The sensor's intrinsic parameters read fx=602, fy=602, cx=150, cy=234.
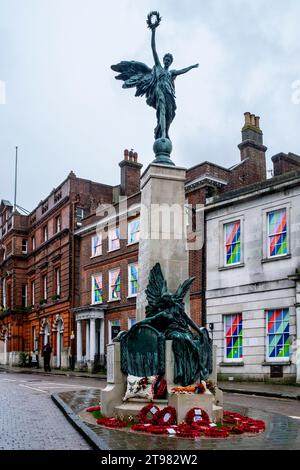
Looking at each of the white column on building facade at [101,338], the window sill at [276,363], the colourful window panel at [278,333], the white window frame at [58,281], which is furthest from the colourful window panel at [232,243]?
the white window frame at [58,281]

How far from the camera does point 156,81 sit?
14.4 metres

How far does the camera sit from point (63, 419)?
12023 mm

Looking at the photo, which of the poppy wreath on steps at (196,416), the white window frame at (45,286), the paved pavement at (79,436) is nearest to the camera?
the paved pavement at (79,436)

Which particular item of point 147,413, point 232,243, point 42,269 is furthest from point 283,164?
point 42,269

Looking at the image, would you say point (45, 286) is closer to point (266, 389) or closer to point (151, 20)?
point (266, 389)

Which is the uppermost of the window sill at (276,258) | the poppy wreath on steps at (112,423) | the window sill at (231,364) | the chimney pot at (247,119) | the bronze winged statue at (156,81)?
the chimney pot at (247,119)

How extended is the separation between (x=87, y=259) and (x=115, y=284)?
4020 mm

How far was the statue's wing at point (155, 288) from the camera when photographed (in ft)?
41.1

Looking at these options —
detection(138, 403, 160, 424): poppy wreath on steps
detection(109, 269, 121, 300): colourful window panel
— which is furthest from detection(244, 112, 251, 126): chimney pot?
detection(138, 403, 160, 424): poppy wreath on steps

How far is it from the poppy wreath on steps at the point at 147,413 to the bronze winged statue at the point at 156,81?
21.5 ft

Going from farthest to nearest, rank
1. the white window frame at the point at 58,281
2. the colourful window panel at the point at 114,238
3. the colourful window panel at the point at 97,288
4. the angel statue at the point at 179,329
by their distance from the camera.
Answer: the white window frame at the point at 58,281 → the colourful window panel at the point at 97,288 → the colourful window panel at the point at 114,238 → the angel statue at the point at 179,329

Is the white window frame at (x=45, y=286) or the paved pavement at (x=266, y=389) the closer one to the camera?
the paved pavement at (x=266, y=389)

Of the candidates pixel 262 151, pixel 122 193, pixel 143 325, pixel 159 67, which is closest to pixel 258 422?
pixel 143 325

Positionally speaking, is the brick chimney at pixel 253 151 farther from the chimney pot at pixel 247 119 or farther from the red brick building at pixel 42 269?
the red brick building at pixel 42 269
